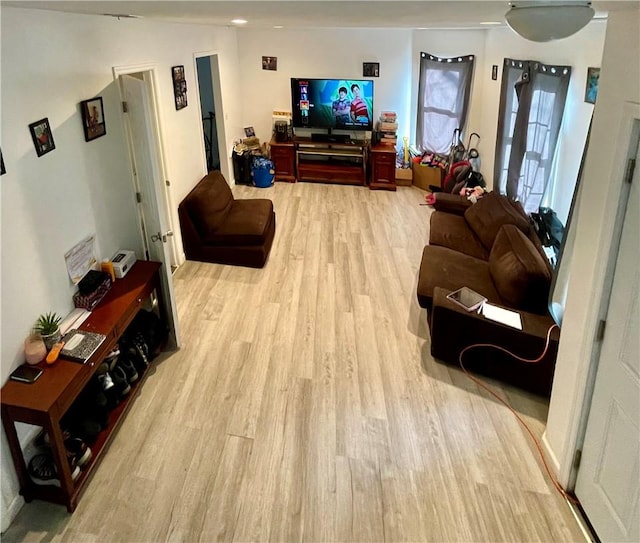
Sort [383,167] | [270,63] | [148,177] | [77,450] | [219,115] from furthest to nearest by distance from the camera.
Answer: [270,63] → [383,167] → [219,115] → [148,177] → [77,450]

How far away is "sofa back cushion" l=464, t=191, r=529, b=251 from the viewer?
4.39 m

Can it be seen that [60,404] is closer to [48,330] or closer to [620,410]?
[48,330]

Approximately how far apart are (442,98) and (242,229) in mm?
3832

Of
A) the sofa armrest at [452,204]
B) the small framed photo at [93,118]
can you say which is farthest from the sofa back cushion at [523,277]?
the small framed photo at [93,118]

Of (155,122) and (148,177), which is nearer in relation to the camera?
(148,177)

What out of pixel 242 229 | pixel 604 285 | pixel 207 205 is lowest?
pixel 242 229

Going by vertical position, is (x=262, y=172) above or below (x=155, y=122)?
below

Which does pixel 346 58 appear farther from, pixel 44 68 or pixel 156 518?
pixel 156 518

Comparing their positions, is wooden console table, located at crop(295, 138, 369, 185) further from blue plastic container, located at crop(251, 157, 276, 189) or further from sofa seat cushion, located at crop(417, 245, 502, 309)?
sofa seat cushion, located at crop(417, 245, 502, 309)

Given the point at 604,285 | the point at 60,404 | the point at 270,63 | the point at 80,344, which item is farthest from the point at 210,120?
the point at 604,285

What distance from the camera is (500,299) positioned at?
3.67 m

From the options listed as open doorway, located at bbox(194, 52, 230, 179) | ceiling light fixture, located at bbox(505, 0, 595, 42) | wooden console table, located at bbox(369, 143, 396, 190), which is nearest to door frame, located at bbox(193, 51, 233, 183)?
open doorway, located at bbox(194, 52, 230, 179)

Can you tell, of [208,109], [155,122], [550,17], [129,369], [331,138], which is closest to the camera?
[550,17]

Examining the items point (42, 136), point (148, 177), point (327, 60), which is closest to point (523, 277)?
point (148, 177)
